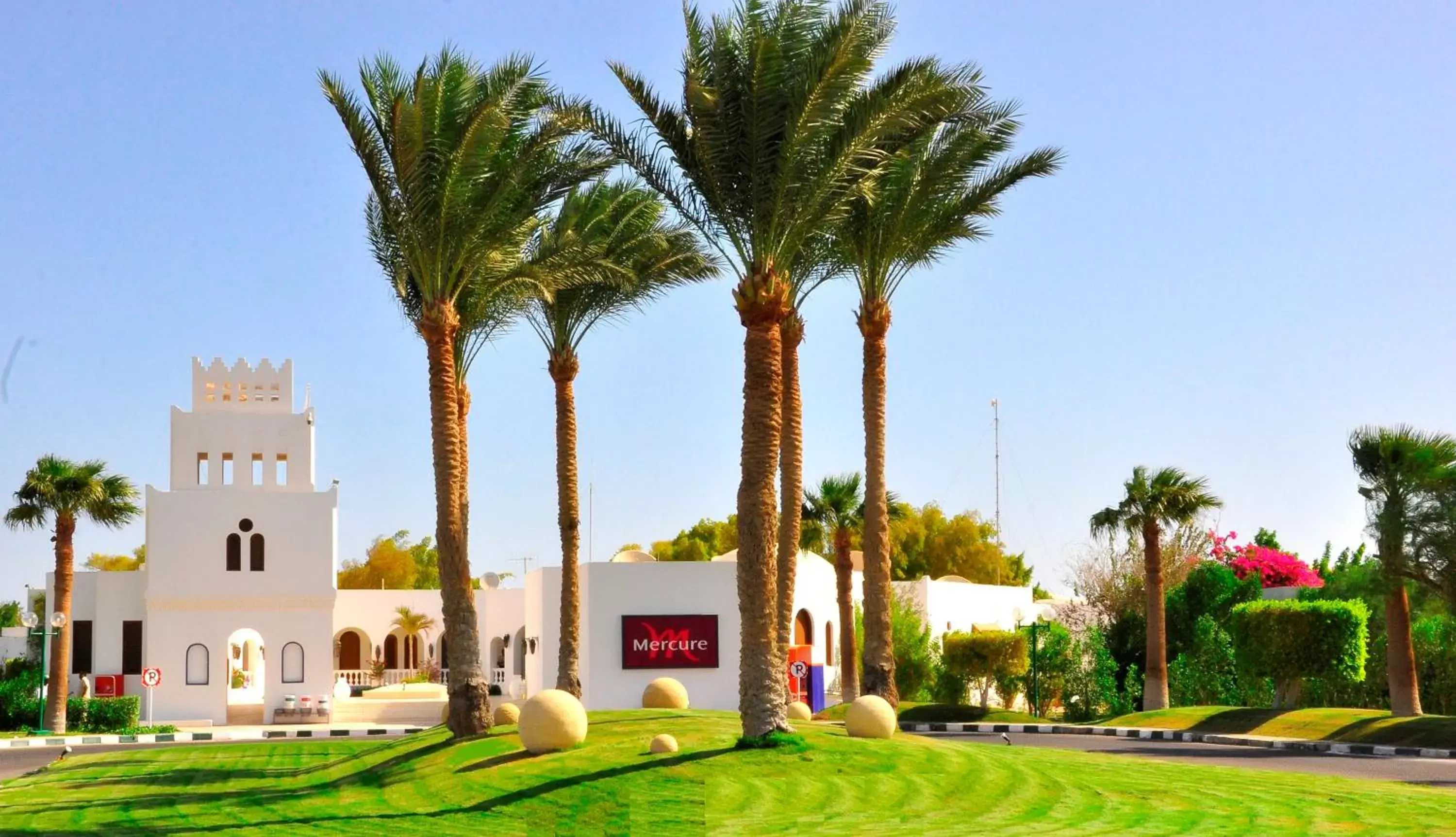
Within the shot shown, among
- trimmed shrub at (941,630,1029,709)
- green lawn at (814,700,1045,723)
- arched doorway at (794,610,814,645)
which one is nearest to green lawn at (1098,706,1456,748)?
green lawn at (814,700,1045,723)

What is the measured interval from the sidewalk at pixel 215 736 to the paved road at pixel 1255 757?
45.0 feet

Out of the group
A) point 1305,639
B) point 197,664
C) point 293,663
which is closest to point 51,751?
point 197,664

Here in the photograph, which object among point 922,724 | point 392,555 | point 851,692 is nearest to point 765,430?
point 922,724

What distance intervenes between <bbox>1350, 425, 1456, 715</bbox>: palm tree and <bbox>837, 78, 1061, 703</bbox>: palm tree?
848 cm

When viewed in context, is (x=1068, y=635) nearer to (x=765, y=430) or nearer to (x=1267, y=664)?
(x=1267, y=664)

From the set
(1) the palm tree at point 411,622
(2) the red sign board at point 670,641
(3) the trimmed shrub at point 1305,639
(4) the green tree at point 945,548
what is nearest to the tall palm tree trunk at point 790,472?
(3) the trimmed shrub at point 1305,639

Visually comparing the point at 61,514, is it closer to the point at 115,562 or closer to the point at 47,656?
the point at 47,656

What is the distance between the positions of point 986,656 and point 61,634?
2249 cm

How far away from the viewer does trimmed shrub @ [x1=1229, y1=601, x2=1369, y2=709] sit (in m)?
30.0

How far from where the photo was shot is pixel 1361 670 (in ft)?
100

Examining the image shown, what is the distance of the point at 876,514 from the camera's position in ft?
91.2

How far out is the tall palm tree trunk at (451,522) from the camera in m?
21.6

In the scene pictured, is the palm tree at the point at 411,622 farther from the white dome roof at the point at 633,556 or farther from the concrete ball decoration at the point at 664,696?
the concrete ball decoration at the point at 664,696

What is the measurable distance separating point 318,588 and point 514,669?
1004 centimetres
